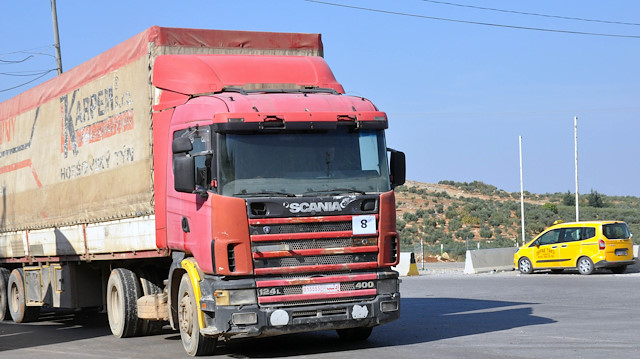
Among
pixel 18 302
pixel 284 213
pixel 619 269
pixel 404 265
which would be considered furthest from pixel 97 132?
pixel 404 265

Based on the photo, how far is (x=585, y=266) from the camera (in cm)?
3044

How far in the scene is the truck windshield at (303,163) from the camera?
11734 millimetres

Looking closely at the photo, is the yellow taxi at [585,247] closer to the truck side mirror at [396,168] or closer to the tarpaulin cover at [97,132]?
the tarpaulin cover at [97,132]

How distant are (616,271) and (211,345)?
71.8 feet

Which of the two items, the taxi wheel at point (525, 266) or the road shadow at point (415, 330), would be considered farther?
the taxi wheel at point (525, 266)

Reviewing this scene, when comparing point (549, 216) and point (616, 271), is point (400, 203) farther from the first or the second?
point (616, 271)

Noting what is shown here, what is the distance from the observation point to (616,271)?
103 ft

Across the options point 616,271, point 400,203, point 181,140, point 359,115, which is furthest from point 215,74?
point 400,203

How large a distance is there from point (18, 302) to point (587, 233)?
17793 mm

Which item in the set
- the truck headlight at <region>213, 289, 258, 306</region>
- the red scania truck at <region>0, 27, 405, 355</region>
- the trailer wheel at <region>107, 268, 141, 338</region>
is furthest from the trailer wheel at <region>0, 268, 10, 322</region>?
the truck headlight at <region>213, 289, 258, 306</region>

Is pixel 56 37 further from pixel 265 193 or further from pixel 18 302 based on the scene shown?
pixel 265 193

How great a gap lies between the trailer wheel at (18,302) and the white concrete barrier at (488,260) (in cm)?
1869

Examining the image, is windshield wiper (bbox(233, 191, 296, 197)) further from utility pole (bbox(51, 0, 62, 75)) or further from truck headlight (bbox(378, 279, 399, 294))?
utility pole (bbox(51, 0, 62, 75))

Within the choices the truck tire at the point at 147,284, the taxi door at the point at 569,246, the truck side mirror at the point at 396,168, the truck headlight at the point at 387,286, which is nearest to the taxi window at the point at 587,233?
the taxi door at the point at 569,246
